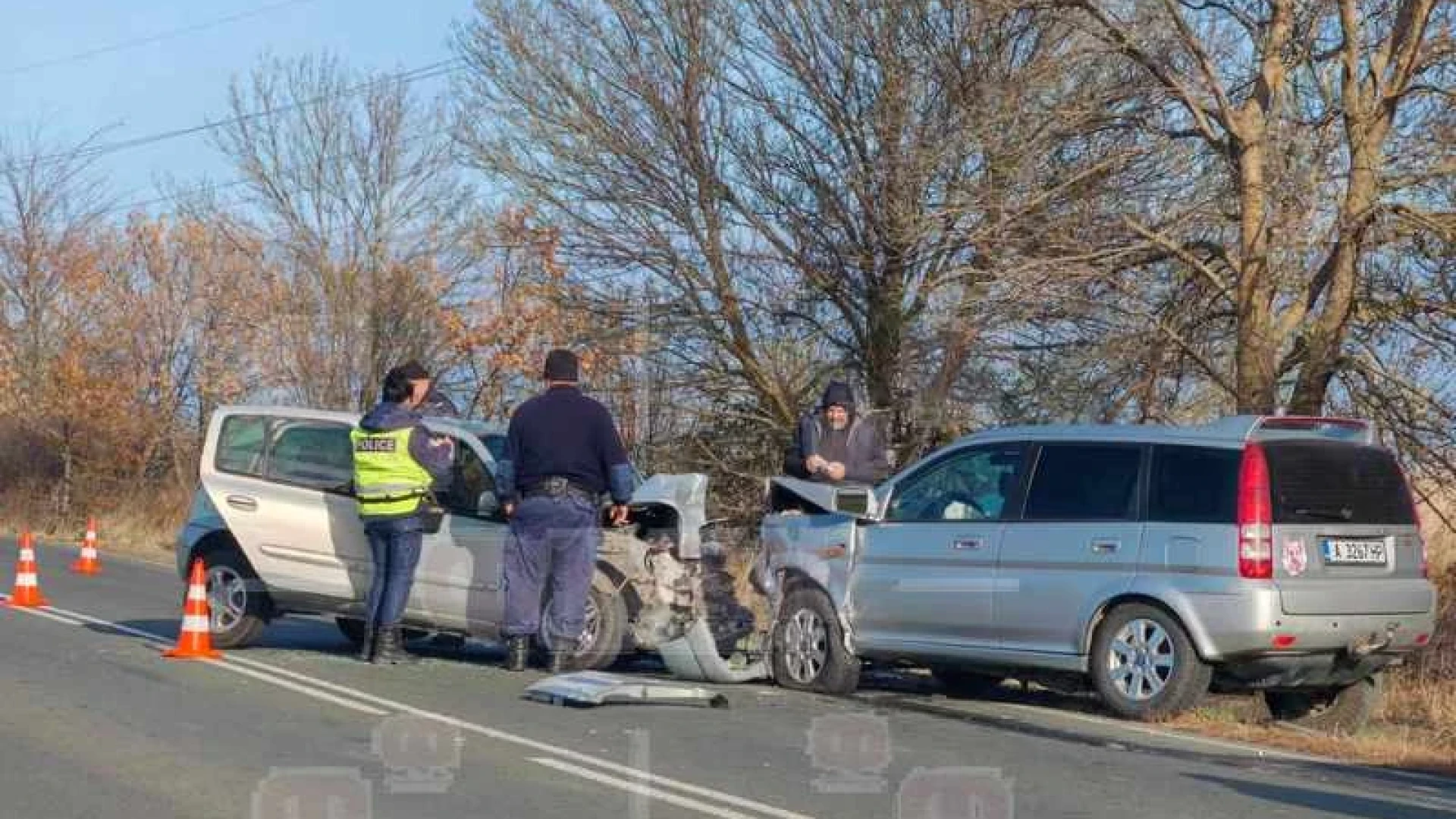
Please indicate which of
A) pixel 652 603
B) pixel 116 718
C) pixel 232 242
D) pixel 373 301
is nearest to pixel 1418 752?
pixel 652 603

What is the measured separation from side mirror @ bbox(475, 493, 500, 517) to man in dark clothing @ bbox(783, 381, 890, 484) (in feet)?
7.12

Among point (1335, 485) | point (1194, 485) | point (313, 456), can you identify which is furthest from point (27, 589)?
point (1335, 485)

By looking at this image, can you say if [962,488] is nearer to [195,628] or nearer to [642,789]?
[642,789]

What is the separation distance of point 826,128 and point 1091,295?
4.03 m

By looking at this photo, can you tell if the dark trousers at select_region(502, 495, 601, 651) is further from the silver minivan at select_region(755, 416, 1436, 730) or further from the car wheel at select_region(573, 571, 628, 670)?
the silver minivan at select_region(755, 416, 1436, 730)

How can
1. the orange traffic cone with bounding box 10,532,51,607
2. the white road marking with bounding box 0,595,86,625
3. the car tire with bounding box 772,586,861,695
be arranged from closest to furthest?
the car tire with bounding box 772,586,861,695, the white road marking with bounding box 0,595,86,625, the orange traffic cone with bounding box 10,532,51,607

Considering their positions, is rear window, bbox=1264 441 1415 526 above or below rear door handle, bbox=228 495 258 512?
above

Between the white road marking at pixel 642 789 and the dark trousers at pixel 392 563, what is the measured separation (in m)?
3.36

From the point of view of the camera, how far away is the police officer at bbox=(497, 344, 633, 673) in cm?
1143

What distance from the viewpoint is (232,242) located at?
31.1 meters

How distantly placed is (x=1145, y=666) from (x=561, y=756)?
337 cm

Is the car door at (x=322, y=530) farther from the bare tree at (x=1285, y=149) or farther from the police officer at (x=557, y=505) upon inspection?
the bare tree at (x=1285, y=149)

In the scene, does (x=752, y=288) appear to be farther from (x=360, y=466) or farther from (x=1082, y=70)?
(x=360, y=466)

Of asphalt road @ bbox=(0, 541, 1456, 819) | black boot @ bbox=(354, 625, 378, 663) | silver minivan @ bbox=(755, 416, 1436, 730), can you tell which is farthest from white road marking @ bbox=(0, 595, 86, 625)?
silver minivan @ bbox=(755, 416, 1436, 730)
